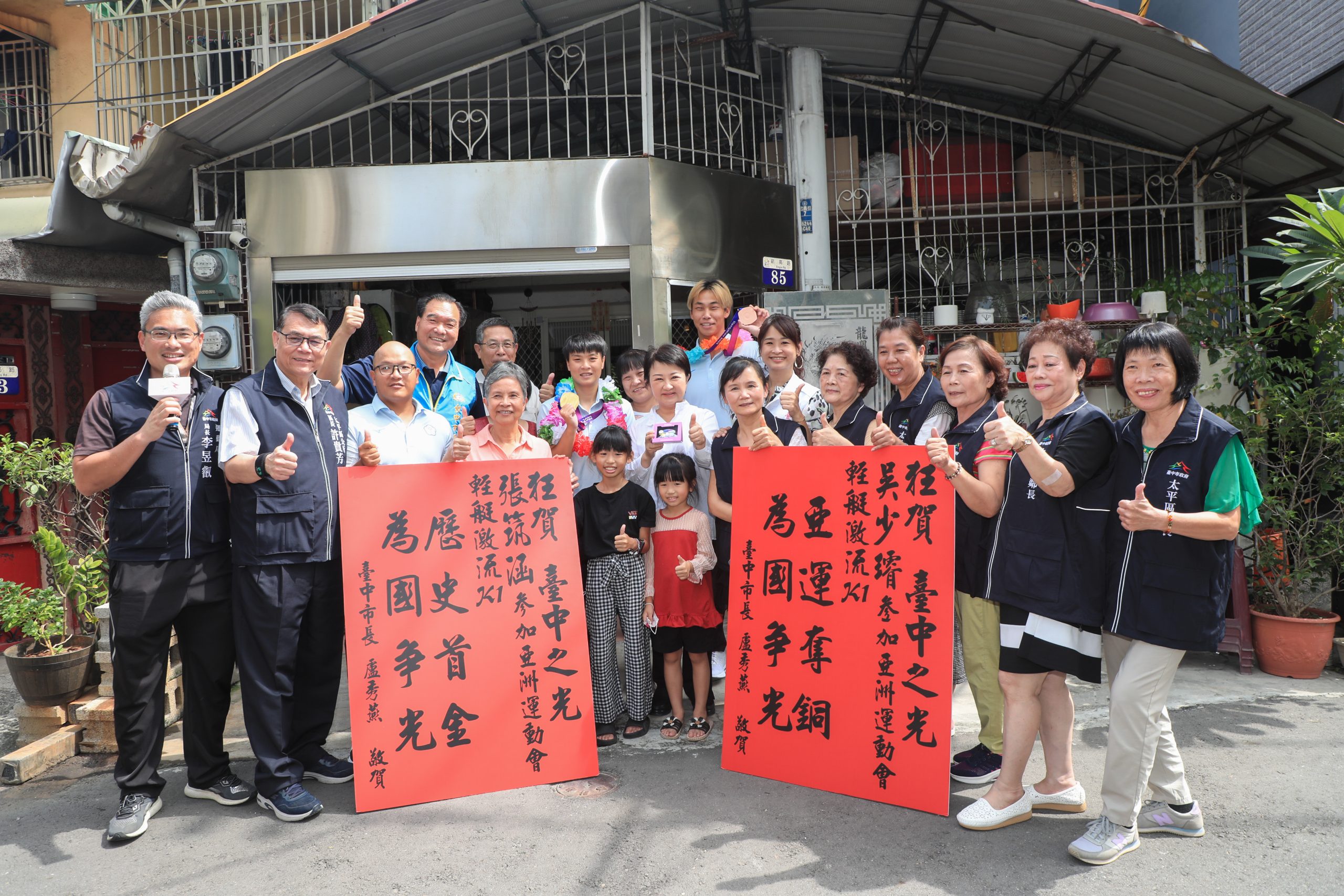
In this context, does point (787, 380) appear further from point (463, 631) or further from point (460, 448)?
point (463, 631)

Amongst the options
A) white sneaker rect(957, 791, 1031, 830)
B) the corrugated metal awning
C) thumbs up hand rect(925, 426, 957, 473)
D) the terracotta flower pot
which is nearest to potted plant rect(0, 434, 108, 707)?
the corrugated metal awning

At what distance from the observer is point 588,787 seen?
3703 mm

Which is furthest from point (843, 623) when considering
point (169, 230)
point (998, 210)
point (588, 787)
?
point (169, 230)

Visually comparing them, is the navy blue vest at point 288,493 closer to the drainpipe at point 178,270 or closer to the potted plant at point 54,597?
the potted plant at point 54,597

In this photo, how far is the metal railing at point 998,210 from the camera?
717 cm

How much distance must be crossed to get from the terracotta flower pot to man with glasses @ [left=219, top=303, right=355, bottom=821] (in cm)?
503

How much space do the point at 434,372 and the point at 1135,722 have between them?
3.41 m

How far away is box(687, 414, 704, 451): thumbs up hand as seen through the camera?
420 cm

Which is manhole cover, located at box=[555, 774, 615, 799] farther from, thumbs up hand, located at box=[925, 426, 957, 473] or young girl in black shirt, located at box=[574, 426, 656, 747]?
thumbs up hand, located at box=[925, 426, 957, 473]

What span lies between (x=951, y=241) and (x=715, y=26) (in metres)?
2.75

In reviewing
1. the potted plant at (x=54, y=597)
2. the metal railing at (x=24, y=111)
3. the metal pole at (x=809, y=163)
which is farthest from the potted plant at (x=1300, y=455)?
the metal railing at (x=24, y=111)

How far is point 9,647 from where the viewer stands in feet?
15.0

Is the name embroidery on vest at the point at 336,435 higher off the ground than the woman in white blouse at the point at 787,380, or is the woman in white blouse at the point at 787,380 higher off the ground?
the woman in white blouse at the point at 787,380

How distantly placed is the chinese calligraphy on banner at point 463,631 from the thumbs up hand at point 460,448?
38 millimetres
